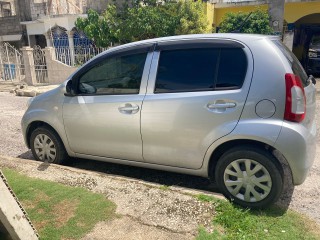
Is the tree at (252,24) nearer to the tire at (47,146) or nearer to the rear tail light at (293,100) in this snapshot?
the tire at (47,146)

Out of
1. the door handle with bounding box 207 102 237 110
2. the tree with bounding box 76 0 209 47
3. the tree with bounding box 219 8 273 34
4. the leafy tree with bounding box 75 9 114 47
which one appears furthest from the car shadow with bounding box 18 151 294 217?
the leafy tree with bounding box 75 9 114 47

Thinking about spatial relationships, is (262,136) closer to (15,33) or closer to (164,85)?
(164,85)

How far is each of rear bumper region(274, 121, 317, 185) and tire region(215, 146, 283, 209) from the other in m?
0.14

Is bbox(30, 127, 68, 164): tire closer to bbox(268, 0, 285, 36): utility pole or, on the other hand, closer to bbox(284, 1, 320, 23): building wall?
bbox(268, 0, 285, 36): utility pole

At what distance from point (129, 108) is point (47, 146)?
160 centimetres

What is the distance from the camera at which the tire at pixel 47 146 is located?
13.8 feet

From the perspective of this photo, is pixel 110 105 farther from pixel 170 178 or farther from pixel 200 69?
pixel 170 178

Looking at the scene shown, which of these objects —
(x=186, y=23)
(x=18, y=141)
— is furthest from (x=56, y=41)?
(x=18, y=141)

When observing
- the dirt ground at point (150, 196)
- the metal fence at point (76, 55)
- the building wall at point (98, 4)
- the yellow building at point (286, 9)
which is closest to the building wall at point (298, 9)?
the yellow building at point (286, 9)

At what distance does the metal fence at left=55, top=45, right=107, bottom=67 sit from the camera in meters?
13.4

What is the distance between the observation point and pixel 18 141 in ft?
19.1

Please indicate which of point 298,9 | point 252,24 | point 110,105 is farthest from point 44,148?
point 298,9

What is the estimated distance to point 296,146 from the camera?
2.81 m

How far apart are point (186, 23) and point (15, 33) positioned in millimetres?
12860
